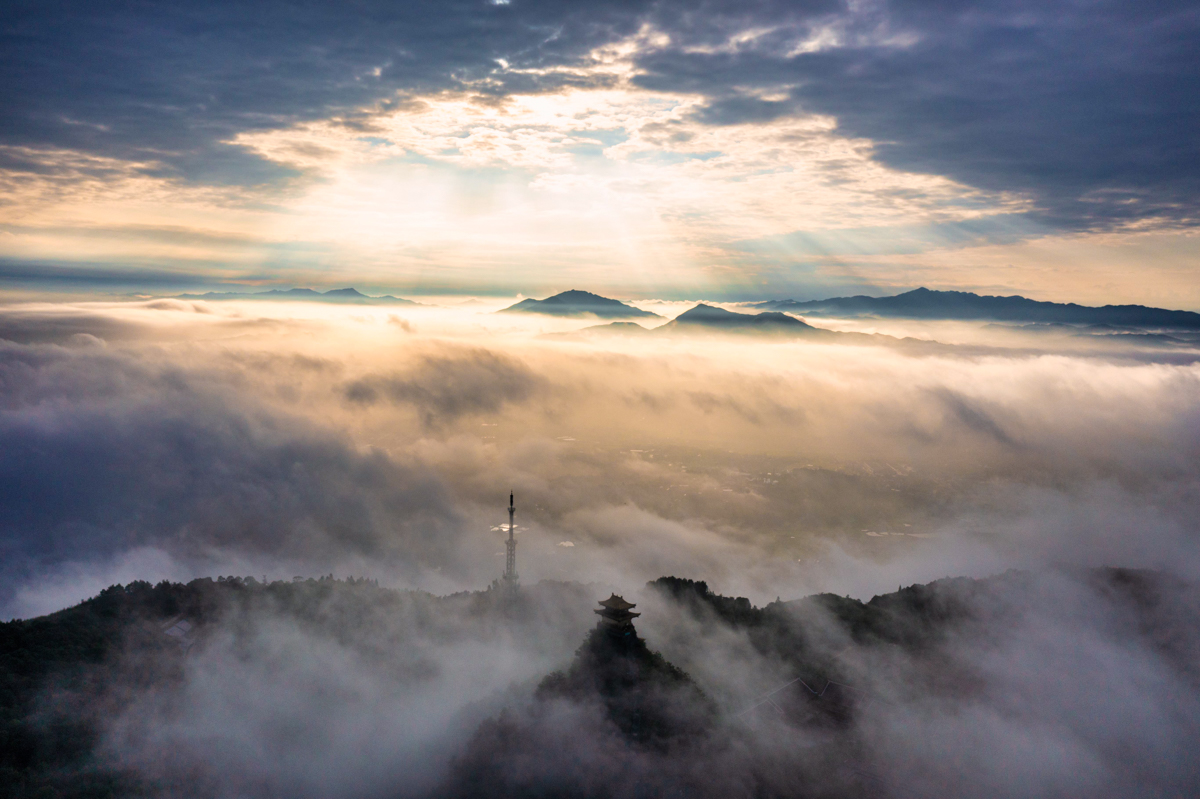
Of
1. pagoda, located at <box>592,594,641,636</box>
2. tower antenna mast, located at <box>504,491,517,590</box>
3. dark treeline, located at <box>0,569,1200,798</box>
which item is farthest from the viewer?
tower antenna mast, located at <box>504,491,517,590</box>

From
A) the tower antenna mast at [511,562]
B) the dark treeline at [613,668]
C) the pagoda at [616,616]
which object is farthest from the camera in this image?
the tower antenna mast at [511,562]

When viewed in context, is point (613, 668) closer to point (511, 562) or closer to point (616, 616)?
point (616, 616)

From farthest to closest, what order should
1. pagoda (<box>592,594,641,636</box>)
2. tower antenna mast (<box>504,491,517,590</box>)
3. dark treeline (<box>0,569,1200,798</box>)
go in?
tower antenna mast (<box>504,491,517,590</box>)
pagoda (<box>592,594,641,636</box>)
dark treeline (<box>0,569,1200,798</box>)

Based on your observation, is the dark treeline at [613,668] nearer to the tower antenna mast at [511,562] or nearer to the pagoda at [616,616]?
the pagoda at [616,616]

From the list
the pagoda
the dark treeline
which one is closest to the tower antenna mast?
the dark treeline

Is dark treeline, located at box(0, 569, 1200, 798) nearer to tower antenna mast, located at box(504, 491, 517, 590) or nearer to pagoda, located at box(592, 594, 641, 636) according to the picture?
pagoda, located at box(592, 594, 641, 636)

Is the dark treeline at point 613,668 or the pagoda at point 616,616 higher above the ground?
the pagoda at point 616,616

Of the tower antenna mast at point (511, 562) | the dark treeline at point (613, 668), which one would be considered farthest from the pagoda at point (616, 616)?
the tower antenna mast at point (511, 562)

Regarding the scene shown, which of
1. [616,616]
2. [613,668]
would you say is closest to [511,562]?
[616,616]

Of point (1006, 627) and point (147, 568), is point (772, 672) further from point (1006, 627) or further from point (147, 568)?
point (147, 568)
